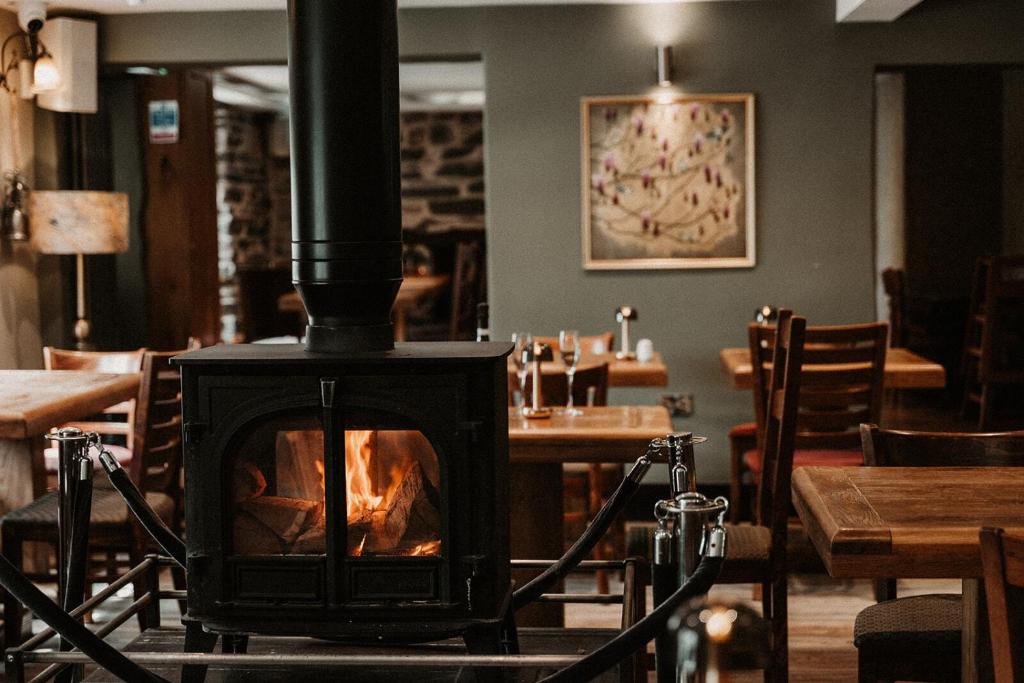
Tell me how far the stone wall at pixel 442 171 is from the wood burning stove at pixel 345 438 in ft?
25.7

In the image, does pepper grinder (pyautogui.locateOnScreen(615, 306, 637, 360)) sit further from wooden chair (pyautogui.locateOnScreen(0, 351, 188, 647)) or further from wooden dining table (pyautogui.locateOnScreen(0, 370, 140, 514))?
wooden dining table (pyautogui.locateOnScreen(0, 370, 140, 514))

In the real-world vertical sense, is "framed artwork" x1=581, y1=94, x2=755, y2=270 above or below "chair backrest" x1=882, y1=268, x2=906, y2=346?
above

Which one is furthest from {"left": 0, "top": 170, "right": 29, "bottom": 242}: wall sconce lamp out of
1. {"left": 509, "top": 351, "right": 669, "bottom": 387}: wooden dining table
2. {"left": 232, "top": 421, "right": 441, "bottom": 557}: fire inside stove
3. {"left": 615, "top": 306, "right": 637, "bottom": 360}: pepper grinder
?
{"left": 232, "top": 421, "right": 441, "bottom": 557}: fire inside stove

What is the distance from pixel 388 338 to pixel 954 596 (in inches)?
51.8

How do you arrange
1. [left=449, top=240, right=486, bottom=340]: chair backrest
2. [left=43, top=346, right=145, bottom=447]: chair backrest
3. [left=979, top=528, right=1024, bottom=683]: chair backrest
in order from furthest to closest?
[left=449, top=240, right=486, bottom=340]: chair backrest → [left=43, top=346, right=145, bottom=447]: chair backrest → [left=979, top=528, right=1024, bottom=683]: chair backrest

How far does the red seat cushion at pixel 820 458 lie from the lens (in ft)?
13.8

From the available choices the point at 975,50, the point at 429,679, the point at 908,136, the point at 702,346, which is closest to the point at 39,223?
the point at 702,346

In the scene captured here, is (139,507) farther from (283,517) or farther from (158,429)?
(158,429)

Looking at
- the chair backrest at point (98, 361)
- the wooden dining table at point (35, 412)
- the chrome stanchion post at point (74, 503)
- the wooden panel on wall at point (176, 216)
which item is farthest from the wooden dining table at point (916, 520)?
the wooden panel on wall at point (176, 216)

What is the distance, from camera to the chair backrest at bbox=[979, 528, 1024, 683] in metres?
1.64

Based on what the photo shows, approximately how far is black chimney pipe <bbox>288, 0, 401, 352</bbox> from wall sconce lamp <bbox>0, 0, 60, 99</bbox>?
341 cm

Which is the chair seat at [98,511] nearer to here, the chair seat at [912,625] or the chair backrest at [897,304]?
the chair seat at [912,625]

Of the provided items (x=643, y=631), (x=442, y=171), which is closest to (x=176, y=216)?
(x=442, y=171)

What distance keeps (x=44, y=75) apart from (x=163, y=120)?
83cm
